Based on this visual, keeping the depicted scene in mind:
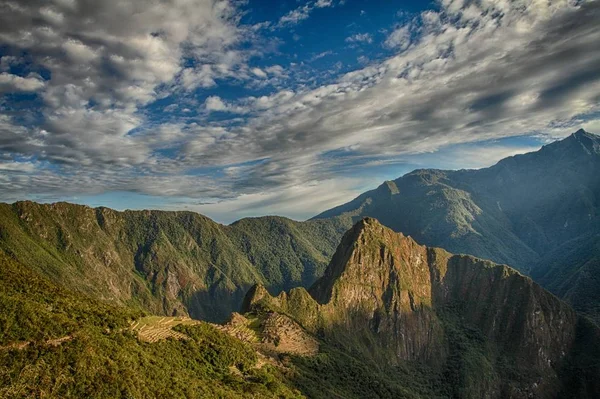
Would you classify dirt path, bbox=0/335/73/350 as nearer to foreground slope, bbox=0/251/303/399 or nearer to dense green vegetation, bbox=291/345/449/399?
foreground slope, bbox=0/251/303/399

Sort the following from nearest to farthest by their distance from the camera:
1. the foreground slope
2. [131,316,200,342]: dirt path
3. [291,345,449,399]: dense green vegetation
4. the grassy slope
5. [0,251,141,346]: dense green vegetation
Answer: the foreground slope
the grassy slope
[0,251,141,346]: dense green vegetation
[131,316,200,342]: dirt path
[291,345,449,399]: dense green vegetation

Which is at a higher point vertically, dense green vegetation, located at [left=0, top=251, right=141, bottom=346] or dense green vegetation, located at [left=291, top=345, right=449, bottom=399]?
dense green vegetation, located at [left=0, top=251, right=141, bottom=346]

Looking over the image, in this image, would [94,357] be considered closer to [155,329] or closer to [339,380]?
[155,329]

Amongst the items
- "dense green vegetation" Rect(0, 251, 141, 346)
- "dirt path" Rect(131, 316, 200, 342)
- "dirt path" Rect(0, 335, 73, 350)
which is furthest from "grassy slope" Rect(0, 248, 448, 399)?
"dirt path" Rect(131, 316, 200, 342)

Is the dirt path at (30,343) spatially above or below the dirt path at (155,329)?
above

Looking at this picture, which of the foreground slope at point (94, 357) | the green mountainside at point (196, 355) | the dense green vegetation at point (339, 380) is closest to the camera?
the foreground slope at point (94, 357)

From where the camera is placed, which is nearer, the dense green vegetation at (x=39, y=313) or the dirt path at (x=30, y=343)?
the dirt path at (x=30, y=343)

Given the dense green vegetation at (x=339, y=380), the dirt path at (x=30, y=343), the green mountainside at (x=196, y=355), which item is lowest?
the dense green vegetation at (x=339, y=380)

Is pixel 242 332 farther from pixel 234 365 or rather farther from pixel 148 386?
pixel 148 386

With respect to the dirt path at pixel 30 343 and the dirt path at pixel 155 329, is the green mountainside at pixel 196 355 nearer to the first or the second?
the dirt path at pixel 30 343

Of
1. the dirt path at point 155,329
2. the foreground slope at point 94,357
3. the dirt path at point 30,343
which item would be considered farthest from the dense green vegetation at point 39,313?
the dirt path at point 155,329

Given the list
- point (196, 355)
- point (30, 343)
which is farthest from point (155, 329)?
point (30, 343)

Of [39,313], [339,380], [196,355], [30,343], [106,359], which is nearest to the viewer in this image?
[30,343]
